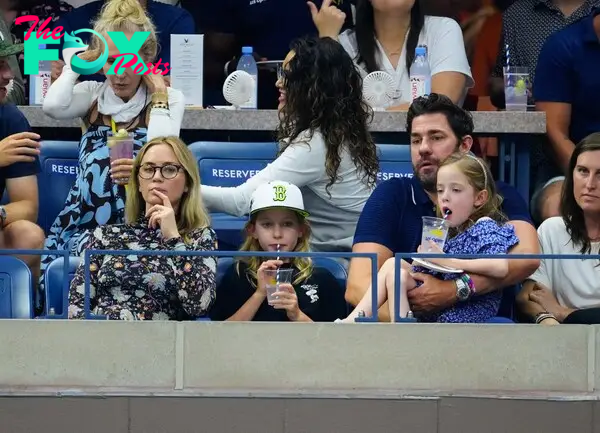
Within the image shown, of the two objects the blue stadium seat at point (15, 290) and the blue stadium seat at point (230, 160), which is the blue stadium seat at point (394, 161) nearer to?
the blue stadium seat at point (230, 160)

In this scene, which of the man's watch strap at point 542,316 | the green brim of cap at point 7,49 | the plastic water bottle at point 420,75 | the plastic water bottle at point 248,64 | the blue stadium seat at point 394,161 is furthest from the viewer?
the plastic water bottle at point 248,64

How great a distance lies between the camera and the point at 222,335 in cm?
694

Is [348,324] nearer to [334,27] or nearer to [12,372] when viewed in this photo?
[12,372]

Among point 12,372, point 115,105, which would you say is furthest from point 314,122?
point 12,372

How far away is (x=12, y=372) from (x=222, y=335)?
89 cm

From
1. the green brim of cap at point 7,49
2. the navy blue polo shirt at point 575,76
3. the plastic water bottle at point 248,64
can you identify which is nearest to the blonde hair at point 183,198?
the green brim of cap at point 7,49

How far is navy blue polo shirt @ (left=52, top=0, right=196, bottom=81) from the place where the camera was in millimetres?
9289

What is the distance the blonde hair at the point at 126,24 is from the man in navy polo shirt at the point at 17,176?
0.49m

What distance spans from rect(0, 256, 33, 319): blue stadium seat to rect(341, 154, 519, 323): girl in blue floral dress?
1382mm

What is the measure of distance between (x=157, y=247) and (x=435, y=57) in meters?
2.60

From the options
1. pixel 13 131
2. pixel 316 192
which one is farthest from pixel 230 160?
pixel 13 131

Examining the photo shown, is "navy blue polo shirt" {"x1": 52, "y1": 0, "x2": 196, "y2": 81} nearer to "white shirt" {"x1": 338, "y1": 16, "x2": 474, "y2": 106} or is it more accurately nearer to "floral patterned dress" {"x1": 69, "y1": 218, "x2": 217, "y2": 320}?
"white shirt" {"x1": 338, "y1": 16, "x2": 474, "y2": 106}

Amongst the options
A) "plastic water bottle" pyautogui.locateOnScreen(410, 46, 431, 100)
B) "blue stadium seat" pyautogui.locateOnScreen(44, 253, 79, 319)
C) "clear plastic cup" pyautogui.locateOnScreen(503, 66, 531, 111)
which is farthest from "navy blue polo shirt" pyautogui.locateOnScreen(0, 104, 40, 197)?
"clear plastic cup" pyautogui.locateOnScreen(503, 66, 531, 111)

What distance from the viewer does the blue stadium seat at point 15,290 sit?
22.8 ft
